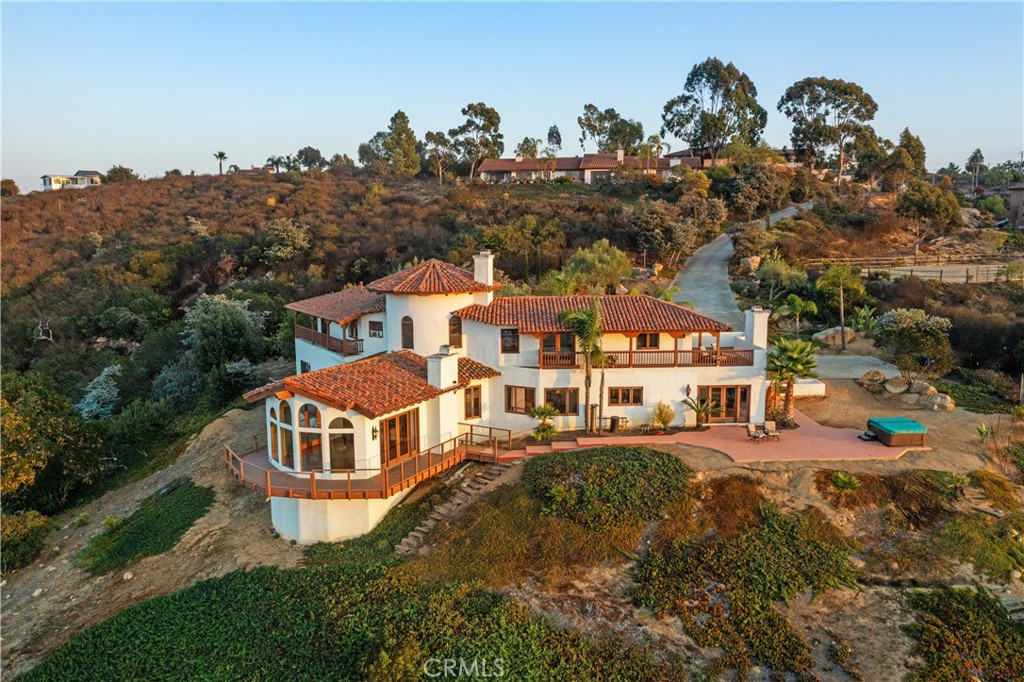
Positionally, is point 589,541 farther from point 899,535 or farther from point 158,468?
point 158,468

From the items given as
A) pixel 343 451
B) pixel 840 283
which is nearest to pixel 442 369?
pixel 343 451

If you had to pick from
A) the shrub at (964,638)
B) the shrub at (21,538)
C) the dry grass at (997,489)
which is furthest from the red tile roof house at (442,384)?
the shrub at (964,638)

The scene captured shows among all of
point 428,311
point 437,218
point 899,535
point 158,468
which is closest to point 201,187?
point 437,218

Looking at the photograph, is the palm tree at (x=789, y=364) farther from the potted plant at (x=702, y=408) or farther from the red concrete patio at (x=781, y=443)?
the potted plant at (x=702, y=408)

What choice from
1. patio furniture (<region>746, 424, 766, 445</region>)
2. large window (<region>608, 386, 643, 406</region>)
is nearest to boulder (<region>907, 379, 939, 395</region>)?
patio furniture (<region>746, 424, 766, 445</region>)

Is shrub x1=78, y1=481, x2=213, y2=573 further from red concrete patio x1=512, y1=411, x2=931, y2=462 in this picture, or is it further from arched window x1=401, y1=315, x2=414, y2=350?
red concrete patio x1=512, y1=411, x2=931, y2=462
